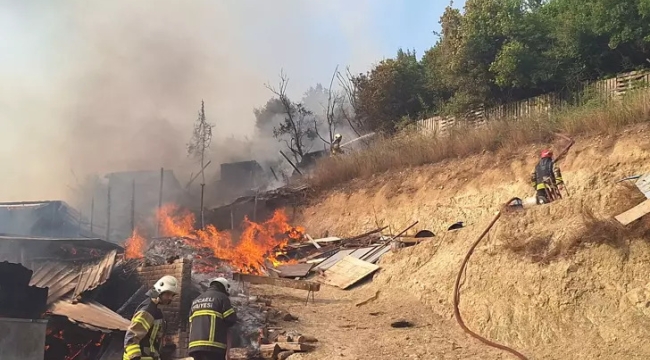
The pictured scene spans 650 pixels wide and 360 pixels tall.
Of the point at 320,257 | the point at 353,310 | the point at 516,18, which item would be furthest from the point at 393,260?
the point at 516,18

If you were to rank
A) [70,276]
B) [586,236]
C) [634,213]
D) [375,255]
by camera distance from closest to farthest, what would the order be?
[634,213]
[586,236]
[70,276]
[375,255]

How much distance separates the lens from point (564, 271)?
32.0 ft

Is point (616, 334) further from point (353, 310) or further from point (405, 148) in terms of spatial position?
point (405, 148)

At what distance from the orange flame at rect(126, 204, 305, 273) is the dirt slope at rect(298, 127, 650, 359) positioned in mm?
4663

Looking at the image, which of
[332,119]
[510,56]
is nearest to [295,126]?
[332,119]

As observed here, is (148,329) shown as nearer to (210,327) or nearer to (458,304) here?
(210,327)

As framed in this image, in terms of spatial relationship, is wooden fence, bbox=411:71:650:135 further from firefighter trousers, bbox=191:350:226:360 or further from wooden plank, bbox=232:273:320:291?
firefighter trousers, bbox=191:350:226:360

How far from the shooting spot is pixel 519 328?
961 cm

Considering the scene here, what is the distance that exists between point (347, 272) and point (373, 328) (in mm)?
4243

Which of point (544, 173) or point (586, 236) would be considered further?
point (544, 173)

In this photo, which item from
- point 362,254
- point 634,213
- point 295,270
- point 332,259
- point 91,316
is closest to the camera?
point 634,213

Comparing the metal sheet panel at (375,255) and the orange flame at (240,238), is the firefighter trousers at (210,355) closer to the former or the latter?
the metal sheet panel at (375,255)

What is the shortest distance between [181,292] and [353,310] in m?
3.46

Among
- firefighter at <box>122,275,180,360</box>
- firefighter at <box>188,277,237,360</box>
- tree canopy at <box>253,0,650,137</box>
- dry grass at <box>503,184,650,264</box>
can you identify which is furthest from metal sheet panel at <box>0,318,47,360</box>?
tree canopy at <box>253,0,650,137</box>
